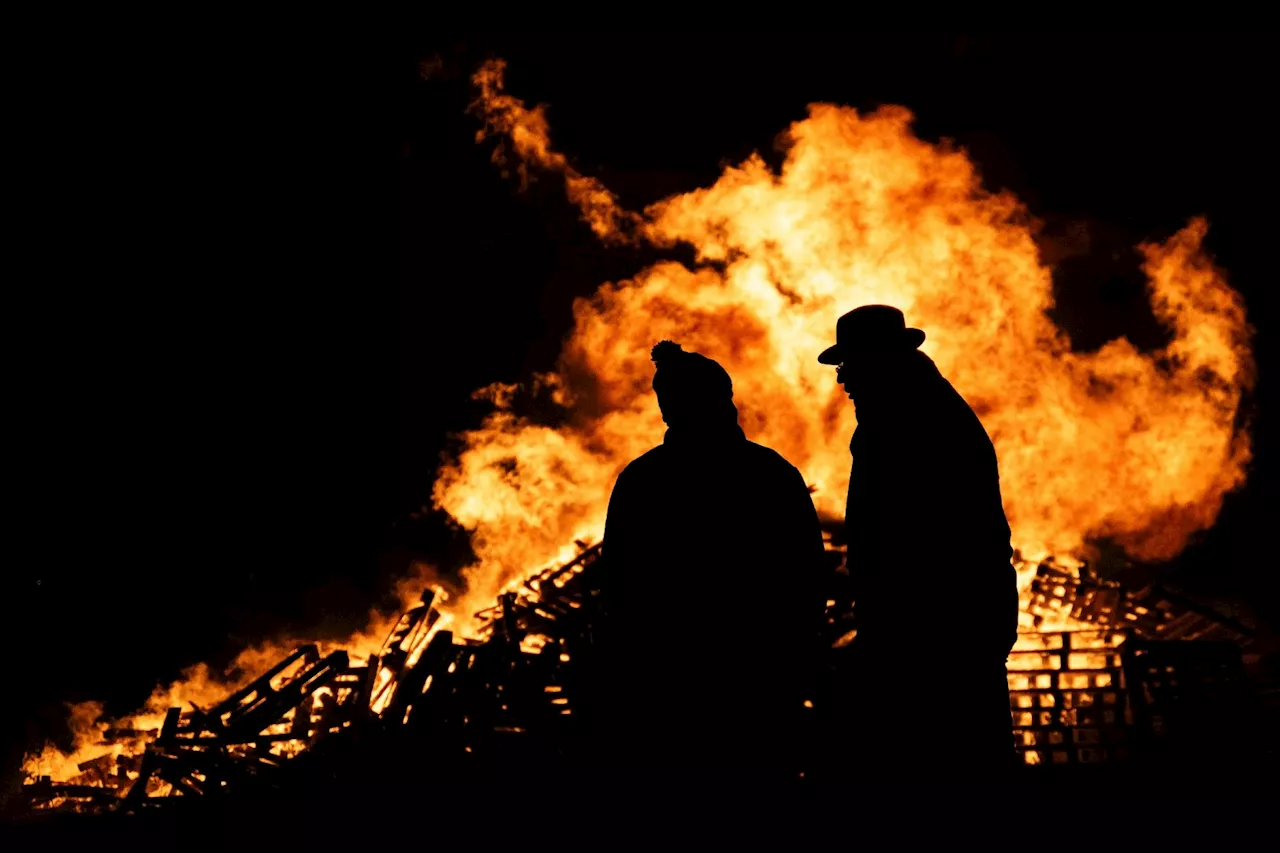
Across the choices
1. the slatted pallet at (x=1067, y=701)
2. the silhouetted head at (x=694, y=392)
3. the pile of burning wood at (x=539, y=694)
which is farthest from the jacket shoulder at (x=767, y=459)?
the slatted pallet at (x=1067, y=701)

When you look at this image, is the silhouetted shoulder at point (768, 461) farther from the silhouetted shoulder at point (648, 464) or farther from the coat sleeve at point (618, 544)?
the coat sleeve at point (618, 544)

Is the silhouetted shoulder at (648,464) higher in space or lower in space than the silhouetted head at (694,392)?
lower

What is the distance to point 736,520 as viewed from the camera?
314 centimetres

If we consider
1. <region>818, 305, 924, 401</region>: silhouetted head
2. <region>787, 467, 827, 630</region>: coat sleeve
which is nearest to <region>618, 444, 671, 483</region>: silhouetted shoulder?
<region>787, 467, 827, 630</region>: coat sleeve

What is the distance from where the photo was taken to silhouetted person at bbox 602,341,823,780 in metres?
3.05

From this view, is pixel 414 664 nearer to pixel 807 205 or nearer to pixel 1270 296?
pixel 807 205

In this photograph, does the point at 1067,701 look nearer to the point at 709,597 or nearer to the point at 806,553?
the point at 806,553

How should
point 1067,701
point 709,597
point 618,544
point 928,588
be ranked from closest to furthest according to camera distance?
point 928,588, point 709,597, point 618,544, point 1067,701

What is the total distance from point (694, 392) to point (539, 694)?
16.7 ft

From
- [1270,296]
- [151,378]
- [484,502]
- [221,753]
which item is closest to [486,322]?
[484,502]

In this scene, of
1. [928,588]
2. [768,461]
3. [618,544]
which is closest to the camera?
[928,588]

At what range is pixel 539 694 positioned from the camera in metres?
7.28

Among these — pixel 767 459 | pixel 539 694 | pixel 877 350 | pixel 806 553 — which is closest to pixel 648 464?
pixel 767 459

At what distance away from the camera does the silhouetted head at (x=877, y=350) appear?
3.18 metres
